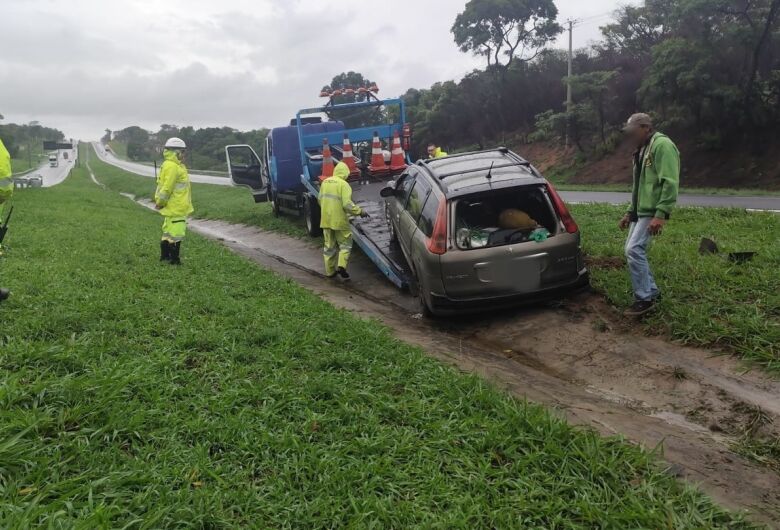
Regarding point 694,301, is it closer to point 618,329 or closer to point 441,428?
point 618,329

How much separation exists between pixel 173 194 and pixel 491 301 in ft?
Result: 15.3

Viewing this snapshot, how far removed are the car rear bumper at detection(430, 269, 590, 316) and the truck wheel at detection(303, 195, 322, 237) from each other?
6452mm

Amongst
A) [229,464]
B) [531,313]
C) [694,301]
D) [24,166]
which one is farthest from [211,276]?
[24,166]

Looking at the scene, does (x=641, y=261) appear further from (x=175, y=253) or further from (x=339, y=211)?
(x=175, y=253)

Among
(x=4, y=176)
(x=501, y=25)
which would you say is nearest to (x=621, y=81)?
(x=501, y=25)

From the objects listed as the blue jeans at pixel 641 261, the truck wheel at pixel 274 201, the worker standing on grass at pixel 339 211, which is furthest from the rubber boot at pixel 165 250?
the truck wheel at pixel 274 201

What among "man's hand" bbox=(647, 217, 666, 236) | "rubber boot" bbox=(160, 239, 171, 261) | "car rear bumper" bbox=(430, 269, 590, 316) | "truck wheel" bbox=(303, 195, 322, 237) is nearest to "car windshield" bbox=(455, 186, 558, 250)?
"car rear bumper" bbox=(430, 269, 590, 316)

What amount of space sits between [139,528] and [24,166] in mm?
87558

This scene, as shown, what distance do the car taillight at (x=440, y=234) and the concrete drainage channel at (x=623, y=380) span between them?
84cm

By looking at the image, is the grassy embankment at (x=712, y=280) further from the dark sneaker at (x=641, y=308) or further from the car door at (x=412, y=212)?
the car door at (x=412, y=212)

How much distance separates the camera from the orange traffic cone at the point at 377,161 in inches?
419

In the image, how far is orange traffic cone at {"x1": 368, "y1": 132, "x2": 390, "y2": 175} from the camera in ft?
34.9

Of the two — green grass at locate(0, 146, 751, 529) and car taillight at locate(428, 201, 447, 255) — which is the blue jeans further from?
green grass at locate(0, 146, 751, 529)

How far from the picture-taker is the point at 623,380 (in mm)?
4340
